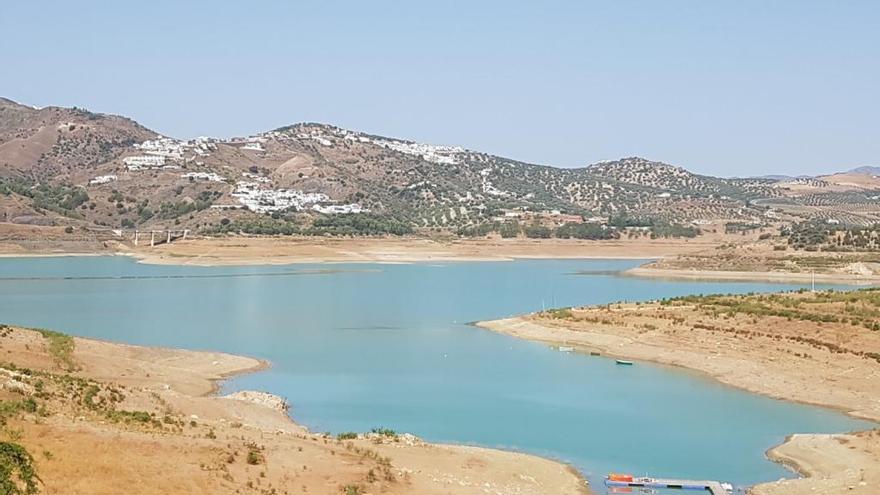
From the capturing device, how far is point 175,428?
1897 centimetres

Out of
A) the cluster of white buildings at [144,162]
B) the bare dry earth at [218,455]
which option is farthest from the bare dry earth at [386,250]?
the bare dry earth at [218,455]

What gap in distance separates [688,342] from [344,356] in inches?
539

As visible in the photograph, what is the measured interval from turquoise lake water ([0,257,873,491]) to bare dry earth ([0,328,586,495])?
2.51m

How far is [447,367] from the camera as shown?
128ft

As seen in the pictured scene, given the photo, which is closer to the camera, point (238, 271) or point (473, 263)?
point (238, 271)

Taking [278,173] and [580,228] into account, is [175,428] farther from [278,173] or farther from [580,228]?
[278,173]

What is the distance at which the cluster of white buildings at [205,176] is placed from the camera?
16712cm

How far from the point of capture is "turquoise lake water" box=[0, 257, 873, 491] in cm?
2653

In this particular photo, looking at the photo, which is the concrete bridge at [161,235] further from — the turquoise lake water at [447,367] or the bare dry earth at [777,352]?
the bare dry earth at [777,352]

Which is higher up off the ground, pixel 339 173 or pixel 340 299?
pixel 339 173

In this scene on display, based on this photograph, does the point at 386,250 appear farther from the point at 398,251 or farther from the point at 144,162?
the point at 144,162

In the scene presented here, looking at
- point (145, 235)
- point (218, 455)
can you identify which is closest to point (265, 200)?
point (145, 235)

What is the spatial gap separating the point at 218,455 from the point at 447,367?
893 inches

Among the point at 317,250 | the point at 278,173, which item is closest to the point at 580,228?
the point at 317,250
